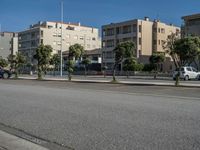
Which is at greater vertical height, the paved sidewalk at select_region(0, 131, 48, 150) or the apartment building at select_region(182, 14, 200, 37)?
the apartment building at select_region(182, 14, 200, 37)

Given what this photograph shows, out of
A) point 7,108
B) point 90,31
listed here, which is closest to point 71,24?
point 90,31

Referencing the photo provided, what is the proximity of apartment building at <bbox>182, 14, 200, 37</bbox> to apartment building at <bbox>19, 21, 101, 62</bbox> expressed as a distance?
59.4m

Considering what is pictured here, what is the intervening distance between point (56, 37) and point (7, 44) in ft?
101

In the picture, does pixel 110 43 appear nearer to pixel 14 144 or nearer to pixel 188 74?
pixel 188 74

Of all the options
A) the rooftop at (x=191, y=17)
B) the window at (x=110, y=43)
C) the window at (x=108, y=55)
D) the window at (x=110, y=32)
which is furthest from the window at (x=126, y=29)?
the rooftop at (x=191, y=17)

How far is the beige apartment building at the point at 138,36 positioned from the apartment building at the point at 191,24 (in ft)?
60.2

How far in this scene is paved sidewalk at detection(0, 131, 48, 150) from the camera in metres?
7.65

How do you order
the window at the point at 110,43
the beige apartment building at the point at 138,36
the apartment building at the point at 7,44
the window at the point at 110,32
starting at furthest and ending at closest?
the apartment building at the point at 7,44, the window at the point at 110,32, the window at the point at 110,43, the beige apartment building at the point at 138,36

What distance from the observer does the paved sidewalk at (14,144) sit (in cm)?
765

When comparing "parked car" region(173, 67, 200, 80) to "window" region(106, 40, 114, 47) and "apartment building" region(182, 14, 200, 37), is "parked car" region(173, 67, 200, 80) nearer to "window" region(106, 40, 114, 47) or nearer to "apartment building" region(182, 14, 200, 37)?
"apartment building" region(182, 14, 200, 37)

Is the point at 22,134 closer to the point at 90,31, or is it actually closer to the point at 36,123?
the point at 36,123

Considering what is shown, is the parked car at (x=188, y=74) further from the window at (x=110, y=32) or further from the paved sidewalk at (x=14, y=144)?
the window at (x=110, y=32)

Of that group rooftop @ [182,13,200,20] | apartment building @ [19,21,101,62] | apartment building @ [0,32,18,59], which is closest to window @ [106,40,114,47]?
apartment building @ [19,21,101,62]

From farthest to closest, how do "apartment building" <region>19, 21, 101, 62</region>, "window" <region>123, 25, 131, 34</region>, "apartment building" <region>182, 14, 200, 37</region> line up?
"apartment building" <region>19, 21, 101, 62</region>, "window" <region>123, 25, 131, 34</region>, "apartment building" <region>182, 14, 200, 37</region>
